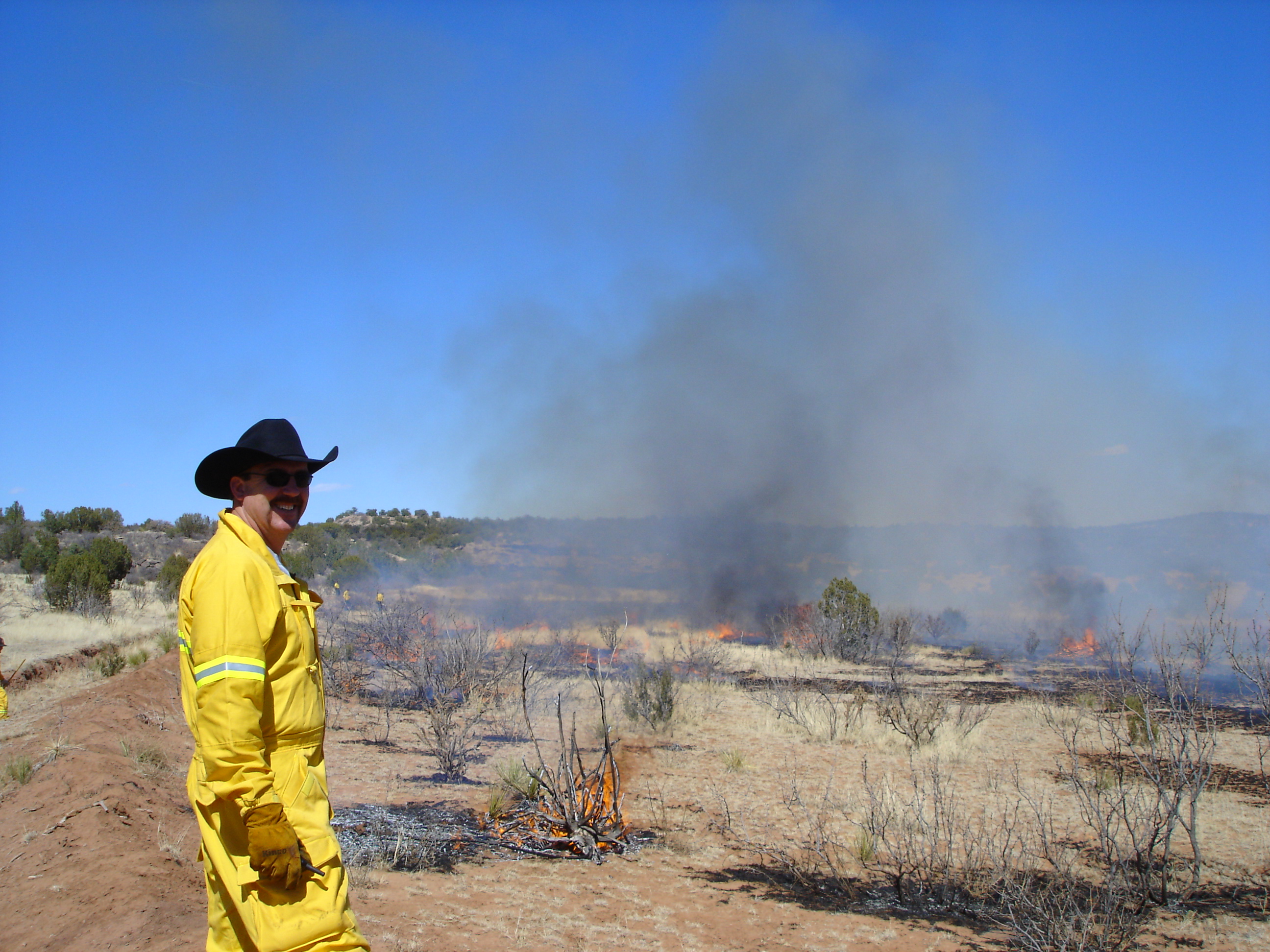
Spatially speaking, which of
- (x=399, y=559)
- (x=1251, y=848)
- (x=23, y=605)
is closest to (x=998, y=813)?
(x=1251, y=848)

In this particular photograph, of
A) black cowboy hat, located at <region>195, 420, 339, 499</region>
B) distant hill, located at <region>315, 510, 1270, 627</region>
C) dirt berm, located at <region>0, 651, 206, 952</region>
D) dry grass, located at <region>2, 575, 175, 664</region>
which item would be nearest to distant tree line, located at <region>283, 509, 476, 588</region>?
distant hill, located at <region>315, 510, 1270, 627</region>

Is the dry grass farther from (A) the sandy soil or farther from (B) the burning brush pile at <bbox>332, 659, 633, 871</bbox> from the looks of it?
(B) the burning brush pile at <bbox>332, 659, 633, 871</bbox>

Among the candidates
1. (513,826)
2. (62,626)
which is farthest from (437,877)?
(62,626)

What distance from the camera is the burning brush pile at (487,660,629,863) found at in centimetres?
662

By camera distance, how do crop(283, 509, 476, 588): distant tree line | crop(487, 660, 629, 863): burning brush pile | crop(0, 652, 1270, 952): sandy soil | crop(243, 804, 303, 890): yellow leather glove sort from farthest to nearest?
crop(283, 509, 476, 588): distant tree line < crop(487, 660, 629, 863): burning brush pile < crop(0, 652, 1270, 952): sandy soil < crop(243, 804, 303, 890): yellow leather glove

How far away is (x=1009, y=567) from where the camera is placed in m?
37.2

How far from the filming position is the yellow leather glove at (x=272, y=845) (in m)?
2.00

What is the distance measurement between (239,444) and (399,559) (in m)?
35.8

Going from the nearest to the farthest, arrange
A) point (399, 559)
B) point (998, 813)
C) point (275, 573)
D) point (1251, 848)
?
point (275, 573) < point (1251, 848) < point (998, 813) < point (399, 559)

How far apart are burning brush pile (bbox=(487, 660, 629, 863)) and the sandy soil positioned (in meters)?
0.24

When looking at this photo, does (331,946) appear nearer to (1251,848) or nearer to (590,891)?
(590,891)

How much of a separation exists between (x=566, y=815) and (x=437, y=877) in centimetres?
138

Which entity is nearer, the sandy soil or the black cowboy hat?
the black cowboy hat

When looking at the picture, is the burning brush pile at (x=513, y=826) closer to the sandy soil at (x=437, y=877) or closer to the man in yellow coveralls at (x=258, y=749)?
the sandy soil at (x=437, y=877)
